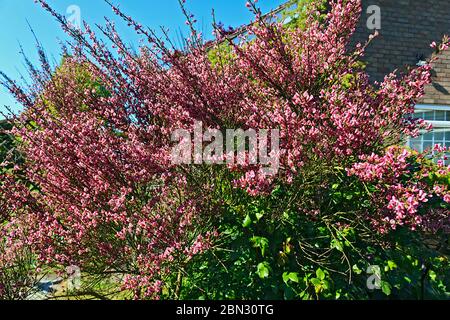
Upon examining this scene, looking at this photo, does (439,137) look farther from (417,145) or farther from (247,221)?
(247,221)

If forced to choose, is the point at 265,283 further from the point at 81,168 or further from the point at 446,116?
the point at 446,116

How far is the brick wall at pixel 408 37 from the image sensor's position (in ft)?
28.5

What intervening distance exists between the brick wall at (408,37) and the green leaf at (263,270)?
22.2 feet

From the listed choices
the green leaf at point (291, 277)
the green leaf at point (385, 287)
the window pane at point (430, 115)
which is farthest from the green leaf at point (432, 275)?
the window pane at point (430, 115)

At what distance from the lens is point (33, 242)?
3176 millimetres

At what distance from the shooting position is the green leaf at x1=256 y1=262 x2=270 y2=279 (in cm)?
287

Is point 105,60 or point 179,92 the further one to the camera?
point 105,60

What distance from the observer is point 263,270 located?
2916 mm

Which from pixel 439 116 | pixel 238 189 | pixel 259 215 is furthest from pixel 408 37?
pixel 259 215

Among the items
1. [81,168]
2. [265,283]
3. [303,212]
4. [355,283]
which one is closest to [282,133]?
[303,212]

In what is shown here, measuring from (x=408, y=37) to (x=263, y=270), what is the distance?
321 inches

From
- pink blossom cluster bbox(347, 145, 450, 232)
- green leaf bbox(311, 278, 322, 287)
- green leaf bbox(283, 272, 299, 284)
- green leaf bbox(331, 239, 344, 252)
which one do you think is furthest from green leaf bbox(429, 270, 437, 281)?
green leaf bbox(283, 272, 299, 284)
